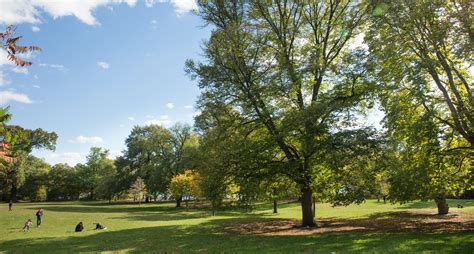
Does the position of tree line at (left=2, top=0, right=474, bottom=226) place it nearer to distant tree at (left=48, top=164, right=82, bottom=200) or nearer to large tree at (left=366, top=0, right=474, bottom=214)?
large tree at (left=366, top=0, right=474, bottom=214)

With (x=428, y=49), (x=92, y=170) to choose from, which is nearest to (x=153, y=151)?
(x=92, y=170)

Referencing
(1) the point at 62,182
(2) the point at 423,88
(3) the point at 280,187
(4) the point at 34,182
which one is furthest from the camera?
(1) the point at 62,182

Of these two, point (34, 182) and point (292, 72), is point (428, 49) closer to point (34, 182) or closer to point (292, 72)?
point (292, 72)

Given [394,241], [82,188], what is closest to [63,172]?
[82,188]

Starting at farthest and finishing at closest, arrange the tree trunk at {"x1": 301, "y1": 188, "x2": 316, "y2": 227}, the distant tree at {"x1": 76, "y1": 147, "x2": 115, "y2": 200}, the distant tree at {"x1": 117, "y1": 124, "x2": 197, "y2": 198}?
the distant tree at {"x1": 76, "y1": 147, "x2": 115, "y2": 200} → the distant tree at {"x1": 117, "y1": 124, "x2": 197, "y2": 198} → the tree trunk at {"x1": 301, "y1": 188, "x2": 316, "y2": 227}

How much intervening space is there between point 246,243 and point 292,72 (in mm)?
10474

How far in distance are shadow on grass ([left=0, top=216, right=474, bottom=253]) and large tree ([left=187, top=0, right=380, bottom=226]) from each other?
15.4 ft

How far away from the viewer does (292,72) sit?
20156 millimetres

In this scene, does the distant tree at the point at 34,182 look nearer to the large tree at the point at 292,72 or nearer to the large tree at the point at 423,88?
the large tree at the point at 292,72

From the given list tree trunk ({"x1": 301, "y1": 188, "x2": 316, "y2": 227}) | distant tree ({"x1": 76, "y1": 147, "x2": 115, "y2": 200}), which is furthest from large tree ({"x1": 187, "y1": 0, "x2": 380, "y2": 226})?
distant tree ({"x1": 76, "y1": 147, "x2": 115, "y2": 200})

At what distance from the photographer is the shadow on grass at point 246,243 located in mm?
12586

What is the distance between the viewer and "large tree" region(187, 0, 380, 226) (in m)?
19.0

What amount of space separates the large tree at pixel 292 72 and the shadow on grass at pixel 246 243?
468cm

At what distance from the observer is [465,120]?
15156 mm
